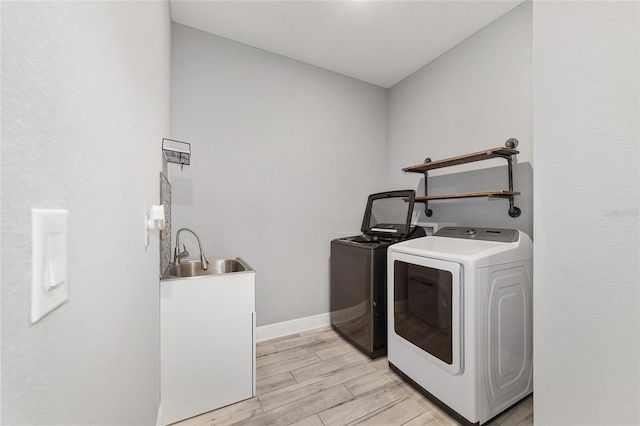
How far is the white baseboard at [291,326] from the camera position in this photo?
2352 mm

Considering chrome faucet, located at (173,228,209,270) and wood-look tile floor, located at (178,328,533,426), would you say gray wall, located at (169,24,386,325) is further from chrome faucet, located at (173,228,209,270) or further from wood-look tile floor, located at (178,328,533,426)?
wood-look tile floor, located at (178,328,533,426)

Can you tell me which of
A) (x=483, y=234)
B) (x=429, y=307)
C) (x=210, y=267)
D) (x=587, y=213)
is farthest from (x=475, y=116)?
(x=210, y=267)

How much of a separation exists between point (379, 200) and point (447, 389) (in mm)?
1873

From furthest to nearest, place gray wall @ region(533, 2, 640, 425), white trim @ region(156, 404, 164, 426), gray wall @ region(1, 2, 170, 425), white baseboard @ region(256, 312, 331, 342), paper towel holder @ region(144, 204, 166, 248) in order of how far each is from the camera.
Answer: white baseboard @ region(256, 312, 331, 342)
white trim @ region(156, 404, 164, 426)
paper towel holder @ region(144, 204, 166, 248)
gray wall @ region(533, 2, 640, 425)
gray wall @ region(1, 2, 170, 425)

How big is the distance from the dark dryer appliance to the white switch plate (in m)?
1.86

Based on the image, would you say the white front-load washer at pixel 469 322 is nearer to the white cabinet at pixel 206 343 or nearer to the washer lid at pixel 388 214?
the washer lid at pixel 388 214

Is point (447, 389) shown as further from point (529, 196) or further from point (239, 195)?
point (239, 195)

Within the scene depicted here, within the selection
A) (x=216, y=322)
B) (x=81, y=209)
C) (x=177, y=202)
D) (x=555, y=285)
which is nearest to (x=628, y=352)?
(x=555, y=285)

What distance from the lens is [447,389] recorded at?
4.87 ft

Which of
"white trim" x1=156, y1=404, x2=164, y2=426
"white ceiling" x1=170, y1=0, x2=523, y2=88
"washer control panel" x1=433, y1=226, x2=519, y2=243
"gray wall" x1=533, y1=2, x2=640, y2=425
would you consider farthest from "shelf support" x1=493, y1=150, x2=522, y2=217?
"white trim" x1=156, y1=404, x2=164, y2=426

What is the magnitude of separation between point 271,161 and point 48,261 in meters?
2.19

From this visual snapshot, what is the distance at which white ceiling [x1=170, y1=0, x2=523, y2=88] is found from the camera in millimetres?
1889

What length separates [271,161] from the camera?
242 cm

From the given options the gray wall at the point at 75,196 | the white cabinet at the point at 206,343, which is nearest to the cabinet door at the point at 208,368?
the white cabinet at the point at 206,343
